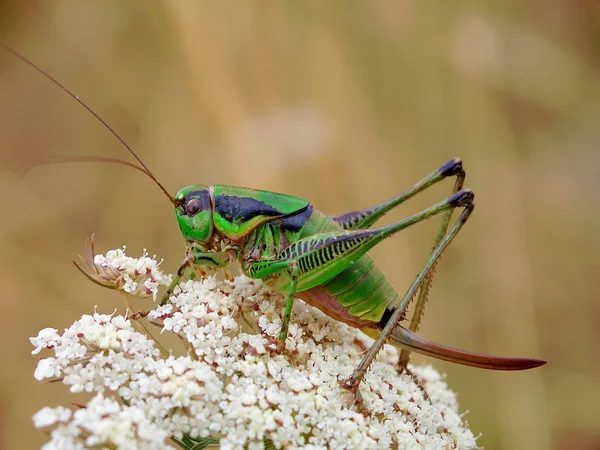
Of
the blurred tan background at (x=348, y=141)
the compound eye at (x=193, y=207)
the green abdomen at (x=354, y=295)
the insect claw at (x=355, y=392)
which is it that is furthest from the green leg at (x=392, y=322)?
the blurred tan background at (x=348, y=141)

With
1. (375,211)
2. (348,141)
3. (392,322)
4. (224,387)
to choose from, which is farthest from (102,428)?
(348,141)

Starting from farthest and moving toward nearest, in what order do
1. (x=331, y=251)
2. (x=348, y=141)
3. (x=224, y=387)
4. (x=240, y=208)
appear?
1. (x=348, y=141)
2. (x=240, y=208)
3. (x=331, y=251)
4. (x=224, y=387)

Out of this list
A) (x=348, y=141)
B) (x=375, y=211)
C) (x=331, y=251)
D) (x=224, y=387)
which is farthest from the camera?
(x=348, y=141)

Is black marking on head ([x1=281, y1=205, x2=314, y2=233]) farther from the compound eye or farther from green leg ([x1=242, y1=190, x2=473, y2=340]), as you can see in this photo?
the compound eye

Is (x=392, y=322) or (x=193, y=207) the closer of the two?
(x=392, y=322)

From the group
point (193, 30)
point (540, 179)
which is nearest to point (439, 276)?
point (540, 179)

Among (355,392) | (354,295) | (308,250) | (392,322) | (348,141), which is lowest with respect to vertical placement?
(355,392)

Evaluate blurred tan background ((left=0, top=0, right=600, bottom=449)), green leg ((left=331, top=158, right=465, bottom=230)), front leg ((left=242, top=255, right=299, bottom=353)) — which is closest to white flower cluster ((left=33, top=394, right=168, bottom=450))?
A: front leg ((left=242, top=255, right=299, bottom=353))

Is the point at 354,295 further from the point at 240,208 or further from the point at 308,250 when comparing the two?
the point at 240,208
